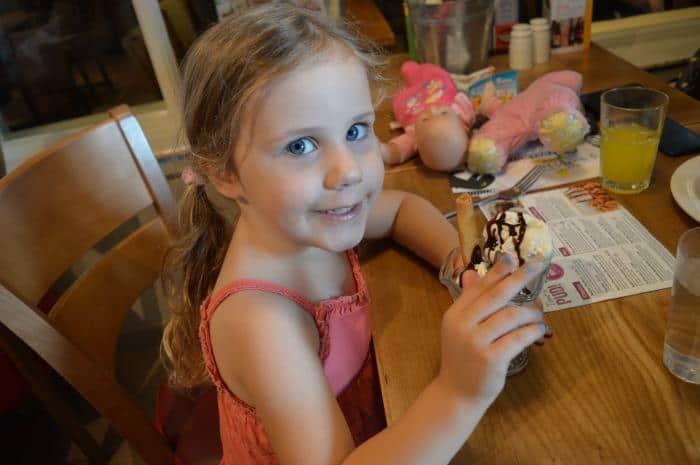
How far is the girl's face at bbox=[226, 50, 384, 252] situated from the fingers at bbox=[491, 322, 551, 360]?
230mm

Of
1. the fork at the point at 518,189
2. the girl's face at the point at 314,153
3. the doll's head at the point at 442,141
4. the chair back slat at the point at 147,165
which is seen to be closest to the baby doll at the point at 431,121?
the doll's head at the point at 442,141

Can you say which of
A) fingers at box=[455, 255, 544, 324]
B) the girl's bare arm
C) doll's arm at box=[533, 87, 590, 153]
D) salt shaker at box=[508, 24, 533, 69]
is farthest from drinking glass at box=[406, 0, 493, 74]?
fingers at box=[455, 255, 544, 324]

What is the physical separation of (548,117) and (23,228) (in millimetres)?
955

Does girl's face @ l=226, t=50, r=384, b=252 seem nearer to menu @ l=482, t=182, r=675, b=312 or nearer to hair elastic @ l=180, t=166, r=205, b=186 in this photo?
hair elastic @ l=180, t=166, r=205, b=186

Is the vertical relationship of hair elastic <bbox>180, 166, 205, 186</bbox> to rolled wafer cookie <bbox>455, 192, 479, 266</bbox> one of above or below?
above

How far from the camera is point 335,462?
59cm

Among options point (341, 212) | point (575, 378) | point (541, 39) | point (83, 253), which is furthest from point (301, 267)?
point (541, 39)

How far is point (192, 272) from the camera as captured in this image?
87cm

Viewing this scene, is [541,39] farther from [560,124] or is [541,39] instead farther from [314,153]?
[314,153]

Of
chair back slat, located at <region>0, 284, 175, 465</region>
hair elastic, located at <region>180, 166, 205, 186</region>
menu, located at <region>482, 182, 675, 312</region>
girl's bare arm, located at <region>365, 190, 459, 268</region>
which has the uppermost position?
hair elastic, located at <region>180, 166, 205, 186</region>

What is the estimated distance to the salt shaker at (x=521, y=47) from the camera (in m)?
1.46

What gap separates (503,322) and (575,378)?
0.14 m

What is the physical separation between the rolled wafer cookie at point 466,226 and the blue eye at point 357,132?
0.49ft

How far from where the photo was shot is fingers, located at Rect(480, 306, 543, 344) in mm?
529
